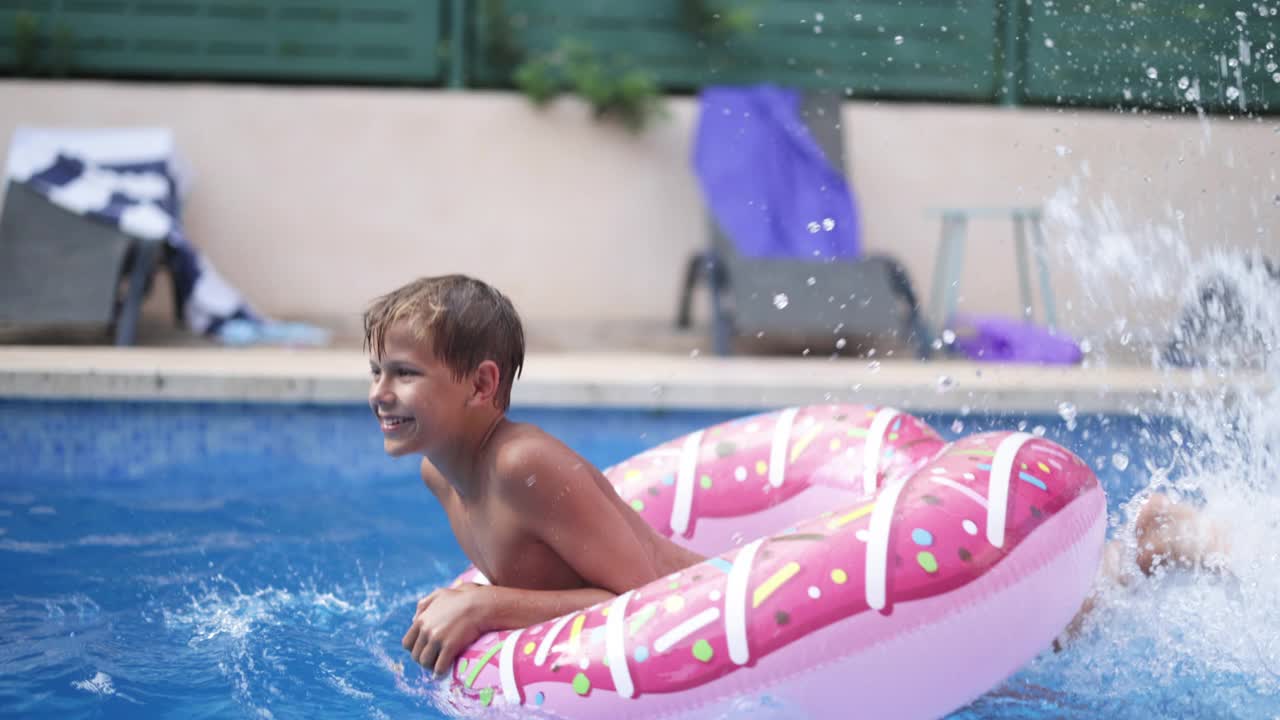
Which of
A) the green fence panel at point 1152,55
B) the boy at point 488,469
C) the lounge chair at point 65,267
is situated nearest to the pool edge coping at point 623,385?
the lounge chair at point 65,267

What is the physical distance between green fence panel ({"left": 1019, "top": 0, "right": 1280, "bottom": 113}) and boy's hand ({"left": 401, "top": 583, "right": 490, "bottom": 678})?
22.2 ft

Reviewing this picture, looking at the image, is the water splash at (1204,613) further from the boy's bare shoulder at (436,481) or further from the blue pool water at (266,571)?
the boy's bare shoulder at (436,481)

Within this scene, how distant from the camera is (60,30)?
25.5ft

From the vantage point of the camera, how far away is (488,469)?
2.58 m

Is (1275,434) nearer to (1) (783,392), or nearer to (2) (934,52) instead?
(1) (783,392)

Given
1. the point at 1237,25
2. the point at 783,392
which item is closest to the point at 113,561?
the point at 783,392

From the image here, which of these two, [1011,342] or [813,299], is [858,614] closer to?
[813,299]

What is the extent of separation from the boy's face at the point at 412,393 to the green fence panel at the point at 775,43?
235 inches

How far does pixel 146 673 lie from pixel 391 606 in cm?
78

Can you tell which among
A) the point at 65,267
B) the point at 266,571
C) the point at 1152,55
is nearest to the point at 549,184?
the point at 65,267

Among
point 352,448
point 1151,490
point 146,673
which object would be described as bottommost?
point 352,448

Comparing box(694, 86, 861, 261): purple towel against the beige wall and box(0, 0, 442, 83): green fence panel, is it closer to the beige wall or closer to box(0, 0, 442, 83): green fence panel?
the beige wall

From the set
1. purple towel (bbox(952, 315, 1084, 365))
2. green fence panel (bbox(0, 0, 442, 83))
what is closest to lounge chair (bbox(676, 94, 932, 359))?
purple towel (bbox(952, 315, 1084, 365))

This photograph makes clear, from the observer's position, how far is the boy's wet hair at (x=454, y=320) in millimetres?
2494
